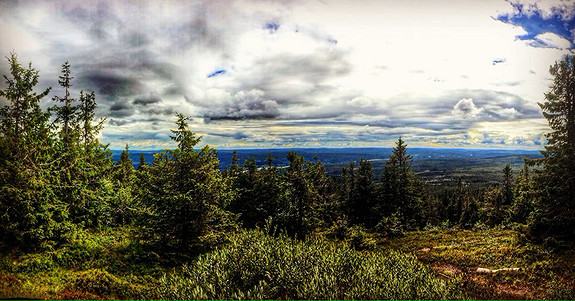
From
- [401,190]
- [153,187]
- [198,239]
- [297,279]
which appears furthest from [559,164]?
[153,187]

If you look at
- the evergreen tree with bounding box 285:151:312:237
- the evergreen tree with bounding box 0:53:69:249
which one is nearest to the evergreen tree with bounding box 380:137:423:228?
the evergreen tree with bounding box 285:151:312:237

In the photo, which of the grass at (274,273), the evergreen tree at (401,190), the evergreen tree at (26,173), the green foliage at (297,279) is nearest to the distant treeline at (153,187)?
the evergreen tree at (26,173)

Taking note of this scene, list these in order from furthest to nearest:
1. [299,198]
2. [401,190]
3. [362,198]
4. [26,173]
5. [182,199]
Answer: [362,198]
[401,190]
[299,198]
[182,199]
[26,173]

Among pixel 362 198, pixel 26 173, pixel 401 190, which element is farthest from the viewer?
pixel 362 198

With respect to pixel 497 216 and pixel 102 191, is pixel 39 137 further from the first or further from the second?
pixel 497 216

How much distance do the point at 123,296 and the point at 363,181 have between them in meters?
34.9

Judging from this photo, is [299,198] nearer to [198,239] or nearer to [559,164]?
[198,239]

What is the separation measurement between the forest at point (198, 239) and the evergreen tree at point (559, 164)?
0.26 ft

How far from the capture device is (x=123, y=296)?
12.5 metres

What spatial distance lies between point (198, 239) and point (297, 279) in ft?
38.4

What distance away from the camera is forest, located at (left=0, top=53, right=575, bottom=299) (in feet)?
32.4

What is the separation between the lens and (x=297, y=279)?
9.18 metres

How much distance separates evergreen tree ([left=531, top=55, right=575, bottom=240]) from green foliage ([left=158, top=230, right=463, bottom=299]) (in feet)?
52.7

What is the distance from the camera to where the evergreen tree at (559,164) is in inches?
738
